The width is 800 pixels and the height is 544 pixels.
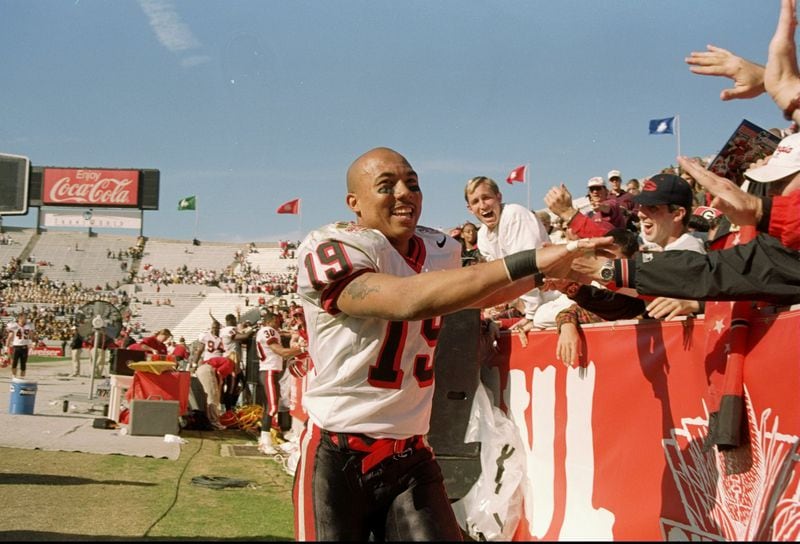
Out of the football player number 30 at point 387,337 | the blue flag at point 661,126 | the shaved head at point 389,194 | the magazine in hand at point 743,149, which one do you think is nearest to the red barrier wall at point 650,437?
the magazine in hand at point 743,149

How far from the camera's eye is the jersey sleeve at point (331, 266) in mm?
2824

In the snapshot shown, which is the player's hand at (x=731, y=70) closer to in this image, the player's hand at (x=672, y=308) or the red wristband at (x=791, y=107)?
the red wristband at (x=791, y=107)

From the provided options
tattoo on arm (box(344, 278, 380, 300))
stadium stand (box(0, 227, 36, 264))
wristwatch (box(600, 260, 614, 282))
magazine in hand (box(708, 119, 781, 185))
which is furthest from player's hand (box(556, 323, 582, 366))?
stadium stand (box(0, 227, 36, 264))

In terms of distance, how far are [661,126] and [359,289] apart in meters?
22.0

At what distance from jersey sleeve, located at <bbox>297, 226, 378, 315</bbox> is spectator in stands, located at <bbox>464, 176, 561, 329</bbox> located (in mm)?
3191

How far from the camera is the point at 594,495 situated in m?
5.02

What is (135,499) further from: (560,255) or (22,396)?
(22,396)

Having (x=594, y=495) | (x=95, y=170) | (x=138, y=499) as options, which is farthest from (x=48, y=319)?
(x=594, y=495)

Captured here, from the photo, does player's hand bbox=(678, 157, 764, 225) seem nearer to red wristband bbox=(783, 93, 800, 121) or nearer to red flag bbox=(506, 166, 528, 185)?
red wristband bbox=(783, 93, 800, 121)

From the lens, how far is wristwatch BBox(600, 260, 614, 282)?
3525mm

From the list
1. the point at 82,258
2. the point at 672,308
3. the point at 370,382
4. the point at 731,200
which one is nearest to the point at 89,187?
the point at 82,258

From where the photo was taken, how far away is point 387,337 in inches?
119

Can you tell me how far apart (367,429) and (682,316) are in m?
2.15

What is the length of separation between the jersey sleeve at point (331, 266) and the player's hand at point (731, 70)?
8.07 ft
